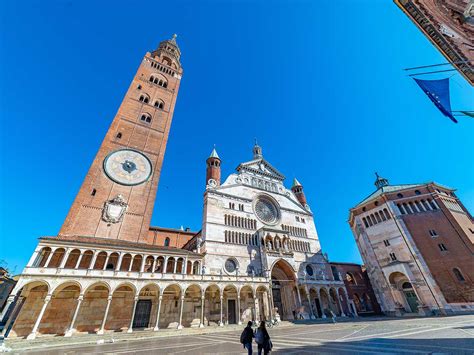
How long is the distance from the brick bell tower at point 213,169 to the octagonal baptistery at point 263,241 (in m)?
0.15

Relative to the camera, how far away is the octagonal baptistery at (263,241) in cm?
2409

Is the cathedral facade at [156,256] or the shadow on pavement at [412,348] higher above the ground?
the cathedral facade at [156,256]

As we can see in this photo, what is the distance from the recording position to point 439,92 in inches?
395

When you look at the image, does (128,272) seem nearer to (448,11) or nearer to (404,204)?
(448,11)

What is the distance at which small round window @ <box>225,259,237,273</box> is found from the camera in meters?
23.5

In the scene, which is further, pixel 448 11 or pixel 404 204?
pixel 404 204

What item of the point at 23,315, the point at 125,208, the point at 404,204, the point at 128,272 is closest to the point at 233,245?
→ the point at 128,272

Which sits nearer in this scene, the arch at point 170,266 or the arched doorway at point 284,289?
the arch at point 170,266

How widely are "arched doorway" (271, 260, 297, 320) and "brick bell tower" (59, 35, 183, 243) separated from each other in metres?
16.6

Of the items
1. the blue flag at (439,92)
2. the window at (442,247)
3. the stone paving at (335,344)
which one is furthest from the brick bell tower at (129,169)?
the window at (442,247)

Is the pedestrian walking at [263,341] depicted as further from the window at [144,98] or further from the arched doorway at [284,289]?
the window at [144,98]

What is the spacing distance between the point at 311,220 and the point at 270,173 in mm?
10181

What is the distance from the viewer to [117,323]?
17.4m

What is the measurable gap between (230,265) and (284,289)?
8392 millimetres
